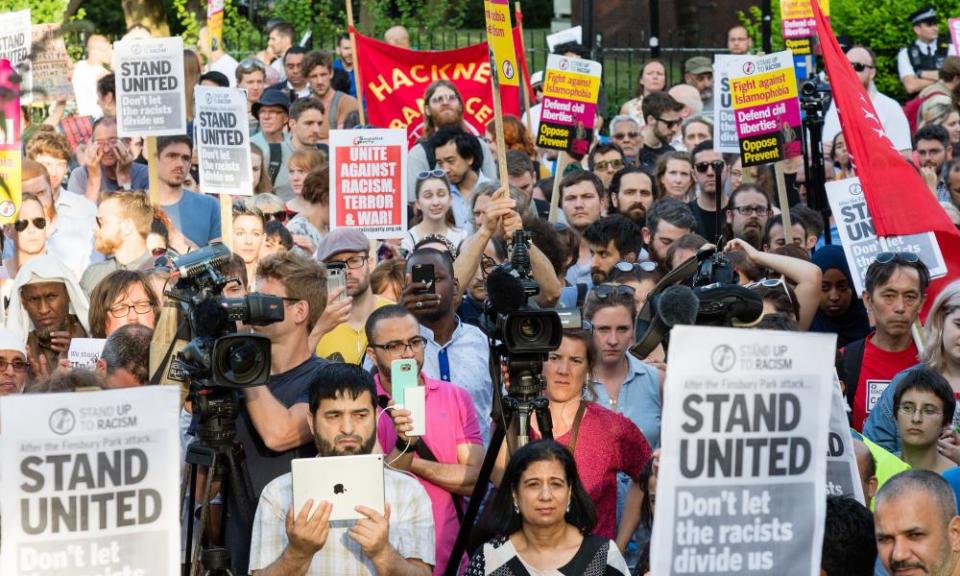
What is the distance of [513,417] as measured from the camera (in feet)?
21.6

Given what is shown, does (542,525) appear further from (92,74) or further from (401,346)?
(92,74)

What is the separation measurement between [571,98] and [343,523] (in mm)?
7159

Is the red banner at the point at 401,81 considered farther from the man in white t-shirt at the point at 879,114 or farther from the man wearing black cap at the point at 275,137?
the man in white t-shirt at the point at 879,114

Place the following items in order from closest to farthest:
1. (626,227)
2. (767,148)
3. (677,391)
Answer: (677,391) → (626,227) → (767,148)

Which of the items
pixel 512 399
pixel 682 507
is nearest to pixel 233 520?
pixel 512 399

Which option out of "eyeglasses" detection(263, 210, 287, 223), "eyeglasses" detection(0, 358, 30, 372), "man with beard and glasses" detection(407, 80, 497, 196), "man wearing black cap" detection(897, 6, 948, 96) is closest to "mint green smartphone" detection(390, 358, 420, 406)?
"eyeglasses" detection(0, 358, 30, 372)

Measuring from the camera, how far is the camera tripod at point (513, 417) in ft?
21.4

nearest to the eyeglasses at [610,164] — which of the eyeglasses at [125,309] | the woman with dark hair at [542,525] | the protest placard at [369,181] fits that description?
the protest placard at [369,181]

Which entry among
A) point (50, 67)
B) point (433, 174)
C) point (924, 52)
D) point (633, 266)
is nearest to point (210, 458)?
point (633, 266)

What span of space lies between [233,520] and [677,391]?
7.28 feet

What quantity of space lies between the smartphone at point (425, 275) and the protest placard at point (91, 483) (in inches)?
114

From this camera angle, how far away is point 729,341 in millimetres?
5043

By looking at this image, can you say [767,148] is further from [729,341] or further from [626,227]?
[729,341]

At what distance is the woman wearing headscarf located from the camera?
9.87 metres
